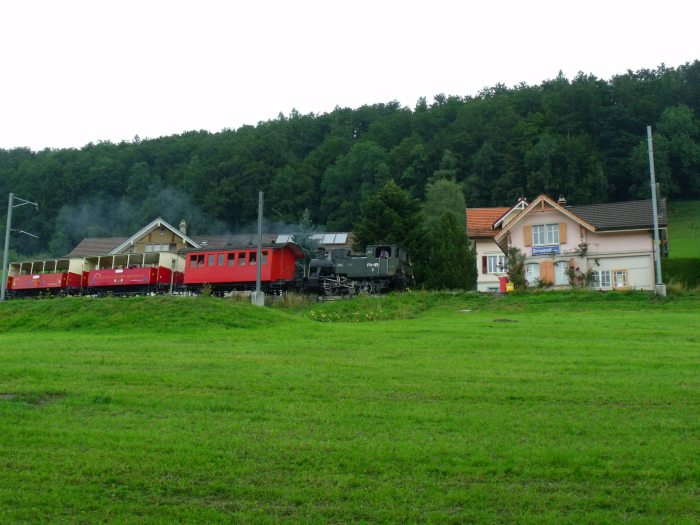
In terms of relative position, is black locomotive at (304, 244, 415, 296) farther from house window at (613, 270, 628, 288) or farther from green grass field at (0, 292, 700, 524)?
green grass field at (0, 292, 700, 524)

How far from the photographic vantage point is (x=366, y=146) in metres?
108

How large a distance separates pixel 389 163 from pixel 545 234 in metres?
64.1

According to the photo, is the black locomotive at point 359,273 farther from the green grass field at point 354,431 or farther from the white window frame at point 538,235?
the green grass field at point 354,431

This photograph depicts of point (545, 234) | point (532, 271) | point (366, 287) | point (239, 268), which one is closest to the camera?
point (366, 287)

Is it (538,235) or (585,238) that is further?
(538,235)

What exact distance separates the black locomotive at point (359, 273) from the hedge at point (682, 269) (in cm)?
1814

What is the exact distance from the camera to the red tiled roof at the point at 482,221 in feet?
182

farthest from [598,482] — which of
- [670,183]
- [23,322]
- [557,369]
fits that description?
[670,183]

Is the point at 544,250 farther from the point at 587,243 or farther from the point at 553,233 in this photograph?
the point at 587,243

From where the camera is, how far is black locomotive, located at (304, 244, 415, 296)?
3988cm

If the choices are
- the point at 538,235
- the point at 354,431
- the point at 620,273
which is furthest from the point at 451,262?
the point at 354,431

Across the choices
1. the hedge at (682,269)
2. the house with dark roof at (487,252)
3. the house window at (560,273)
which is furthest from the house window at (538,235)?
the house with dark roof at (487,252)

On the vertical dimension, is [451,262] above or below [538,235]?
below

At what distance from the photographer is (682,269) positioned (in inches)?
1863
